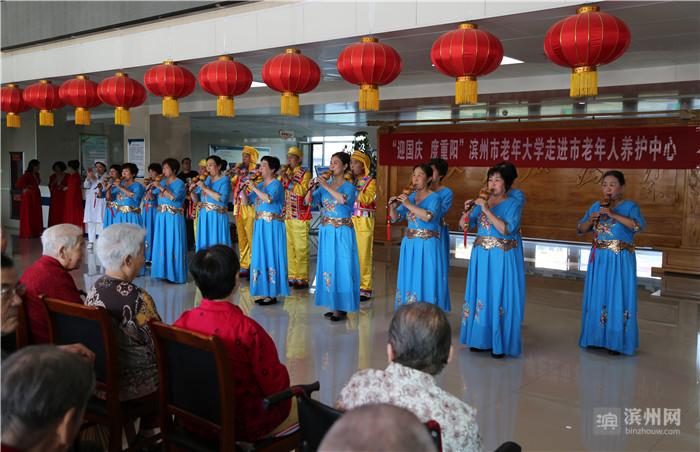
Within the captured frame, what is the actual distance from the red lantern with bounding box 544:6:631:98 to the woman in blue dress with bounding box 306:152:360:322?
229 cm

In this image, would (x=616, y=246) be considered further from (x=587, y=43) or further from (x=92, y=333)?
(x=92, y=333)

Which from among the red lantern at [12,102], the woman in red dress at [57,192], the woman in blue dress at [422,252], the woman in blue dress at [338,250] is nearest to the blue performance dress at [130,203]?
the red lantern at [12,102]

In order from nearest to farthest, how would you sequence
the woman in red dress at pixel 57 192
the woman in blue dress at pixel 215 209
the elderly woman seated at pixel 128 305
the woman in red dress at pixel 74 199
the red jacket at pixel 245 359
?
the red jacket at pixel 245 359, the elderly woman seated at pixel 128 305, the woman in blue dress at pixel 215 209, the woman in red dress at pixel 74 199, the woman in red dress at pixel 57 192

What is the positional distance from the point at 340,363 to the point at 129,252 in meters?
2.02

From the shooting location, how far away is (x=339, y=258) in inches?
209

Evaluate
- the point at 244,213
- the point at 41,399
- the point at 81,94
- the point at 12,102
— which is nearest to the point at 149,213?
the point at 244,213

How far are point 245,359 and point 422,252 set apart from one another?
2795 mm

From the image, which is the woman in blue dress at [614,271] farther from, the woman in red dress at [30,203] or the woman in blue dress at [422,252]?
the woman in red dress at [30,203]

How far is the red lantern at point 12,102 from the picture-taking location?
23.5ft

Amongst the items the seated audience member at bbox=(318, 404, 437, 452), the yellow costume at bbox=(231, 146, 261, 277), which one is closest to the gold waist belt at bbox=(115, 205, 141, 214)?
the yellow costume at bbox=(231, 146, 261, 277)

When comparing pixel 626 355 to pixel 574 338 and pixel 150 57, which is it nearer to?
pixel 574 338

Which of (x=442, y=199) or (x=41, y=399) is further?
(x=442, y=199)

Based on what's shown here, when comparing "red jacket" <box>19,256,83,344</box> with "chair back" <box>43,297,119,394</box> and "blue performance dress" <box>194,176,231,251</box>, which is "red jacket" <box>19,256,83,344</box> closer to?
"chair back" <box>43,297,119,394</box>
